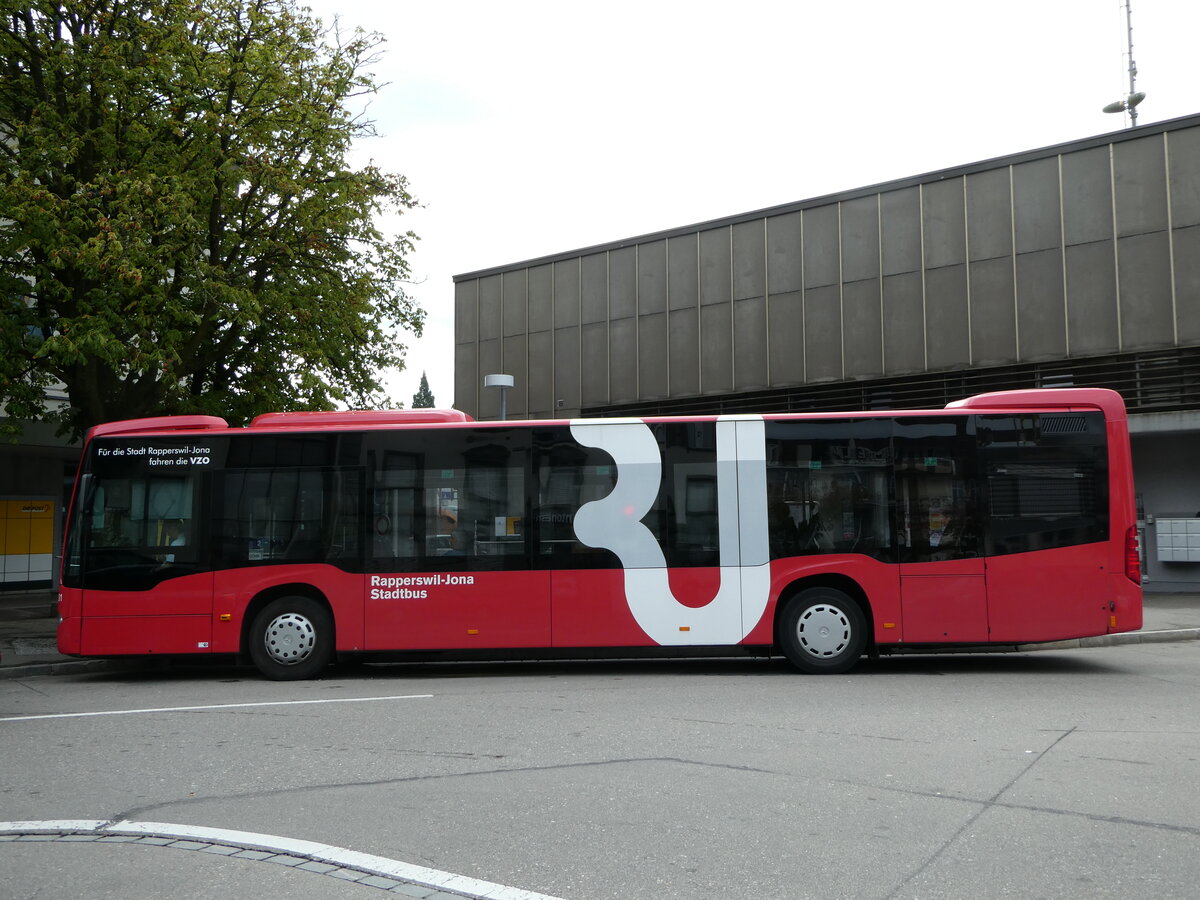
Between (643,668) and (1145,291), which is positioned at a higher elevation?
(1145,291)

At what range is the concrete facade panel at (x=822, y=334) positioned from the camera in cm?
2373

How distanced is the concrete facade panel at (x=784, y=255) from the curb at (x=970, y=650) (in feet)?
40.2

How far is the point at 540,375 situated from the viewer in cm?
2930

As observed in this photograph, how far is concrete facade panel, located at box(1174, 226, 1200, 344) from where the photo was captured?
1933 centimetres

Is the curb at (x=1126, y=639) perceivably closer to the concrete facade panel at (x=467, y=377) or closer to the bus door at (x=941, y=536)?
the bus door at (x=941, y=536)

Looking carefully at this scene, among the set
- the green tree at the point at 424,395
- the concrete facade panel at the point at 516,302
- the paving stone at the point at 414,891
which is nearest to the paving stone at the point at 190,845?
the paving stone at the point at 414,891

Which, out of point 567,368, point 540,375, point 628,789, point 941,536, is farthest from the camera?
point 540,375

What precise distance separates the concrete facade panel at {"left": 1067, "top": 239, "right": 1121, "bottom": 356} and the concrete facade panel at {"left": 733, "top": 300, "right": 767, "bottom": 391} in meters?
7.02

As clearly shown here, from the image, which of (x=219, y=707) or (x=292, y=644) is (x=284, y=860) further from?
(x=292, y=644)

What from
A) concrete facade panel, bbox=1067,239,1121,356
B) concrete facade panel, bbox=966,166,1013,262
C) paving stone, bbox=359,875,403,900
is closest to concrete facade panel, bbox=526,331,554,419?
concrete facade panel, bbox=966,166,1013,262

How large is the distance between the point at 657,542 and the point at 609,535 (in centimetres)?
55

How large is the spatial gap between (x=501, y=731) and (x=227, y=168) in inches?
405

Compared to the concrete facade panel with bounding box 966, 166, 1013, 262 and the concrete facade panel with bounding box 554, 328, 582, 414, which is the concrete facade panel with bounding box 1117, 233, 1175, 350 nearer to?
the concrete facade panel with bounding box 966, 166, 1013, 262

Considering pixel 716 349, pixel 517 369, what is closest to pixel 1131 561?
pixel 716 349
